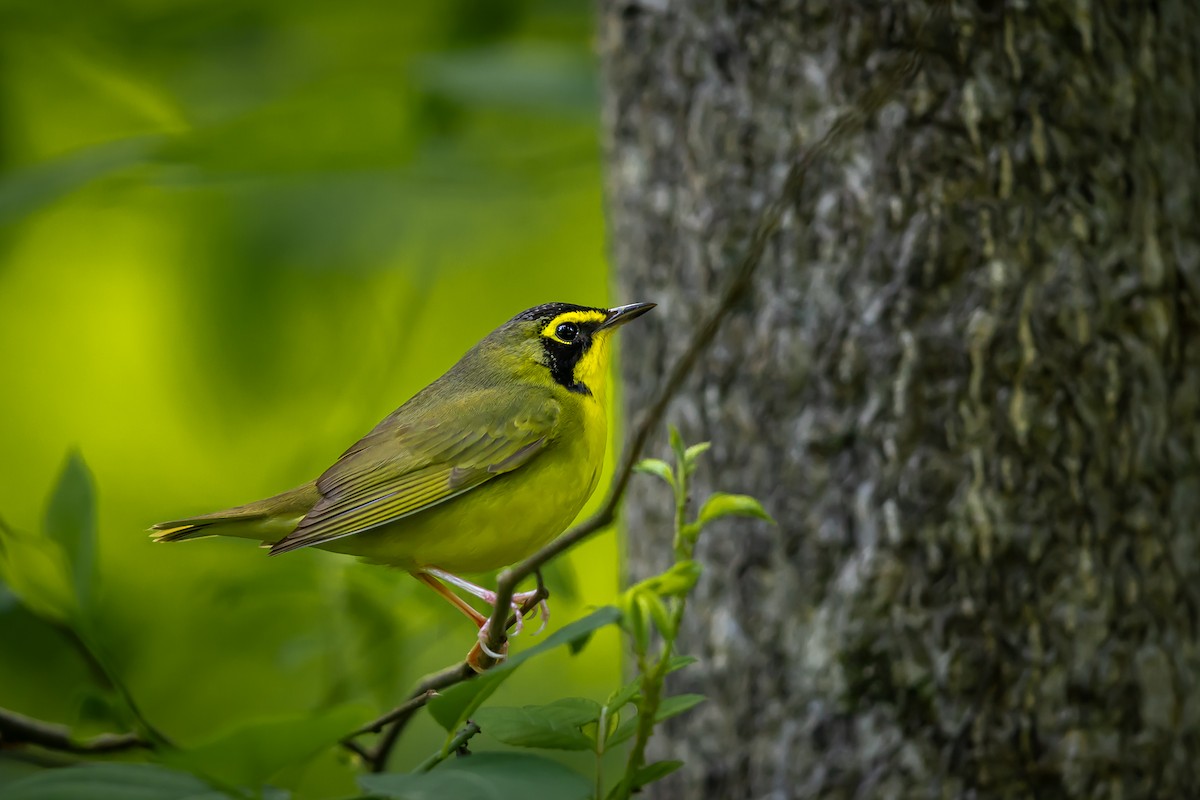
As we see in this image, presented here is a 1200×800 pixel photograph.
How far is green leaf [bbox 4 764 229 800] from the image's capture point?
0.88m

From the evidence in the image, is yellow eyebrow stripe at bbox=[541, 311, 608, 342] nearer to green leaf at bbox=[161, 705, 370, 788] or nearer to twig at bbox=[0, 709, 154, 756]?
twig at bbox=[0, 709, 154, 756]

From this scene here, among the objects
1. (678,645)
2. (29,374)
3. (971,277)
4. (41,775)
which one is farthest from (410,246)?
(41,775)

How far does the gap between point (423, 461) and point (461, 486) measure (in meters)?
0.10

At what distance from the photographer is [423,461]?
1.64 meters

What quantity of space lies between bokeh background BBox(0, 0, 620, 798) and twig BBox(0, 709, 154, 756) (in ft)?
6.49

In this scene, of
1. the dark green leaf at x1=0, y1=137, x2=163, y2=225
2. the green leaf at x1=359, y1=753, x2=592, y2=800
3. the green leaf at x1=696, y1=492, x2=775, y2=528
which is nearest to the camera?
the green leaf at x1=359, y1=753, x2=592, y2=800

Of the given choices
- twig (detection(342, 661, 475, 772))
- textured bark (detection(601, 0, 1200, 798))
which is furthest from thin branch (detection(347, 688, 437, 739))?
textured bark (detection(601, 0, 1200, 798))

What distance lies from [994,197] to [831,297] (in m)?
0.42

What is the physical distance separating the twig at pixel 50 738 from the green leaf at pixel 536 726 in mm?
430

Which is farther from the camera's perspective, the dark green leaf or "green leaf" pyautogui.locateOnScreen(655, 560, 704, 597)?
the dark green leaf

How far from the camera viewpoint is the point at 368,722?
0.90 metres

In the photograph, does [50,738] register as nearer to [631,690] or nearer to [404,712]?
[404,712]

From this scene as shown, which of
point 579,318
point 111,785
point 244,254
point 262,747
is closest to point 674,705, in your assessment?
point 262,747

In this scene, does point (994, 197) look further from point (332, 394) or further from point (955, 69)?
point (332, 394)
